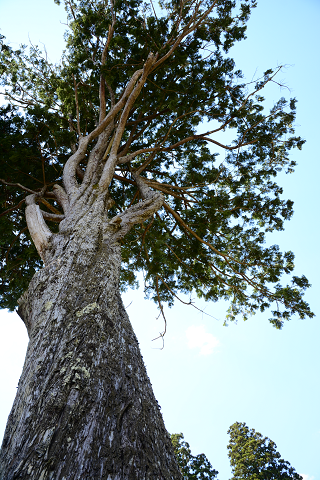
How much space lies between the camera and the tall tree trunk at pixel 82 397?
3.67 feet

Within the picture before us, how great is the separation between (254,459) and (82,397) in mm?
20524

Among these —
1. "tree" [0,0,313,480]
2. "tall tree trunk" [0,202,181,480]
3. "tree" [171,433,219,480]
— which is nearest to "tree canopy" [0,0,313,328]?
"tree" [0,0,313,480]

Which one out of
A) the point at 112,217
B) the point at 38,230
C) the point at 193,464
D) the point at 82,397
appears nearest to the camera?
the point at 82,397

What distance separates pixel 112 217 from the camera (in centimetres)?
475

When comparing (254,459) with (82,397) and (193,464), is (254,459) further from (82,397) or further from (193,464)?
(82,397)

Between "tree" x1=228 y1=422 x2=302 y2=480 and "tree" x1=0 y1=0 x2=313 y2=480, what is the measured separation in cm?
1530

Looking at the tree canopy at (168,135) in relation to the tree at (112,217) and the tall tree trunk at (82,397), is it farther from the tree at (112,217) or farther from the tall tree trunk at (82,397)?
the tall tree trunk at (82,397)

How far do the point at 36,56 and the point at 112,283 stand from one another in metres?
6.42

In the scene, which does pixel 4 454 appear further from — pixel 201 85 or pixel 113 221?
pixel 201 85

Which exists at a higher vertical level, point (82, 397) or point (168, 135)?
point (168, 135)

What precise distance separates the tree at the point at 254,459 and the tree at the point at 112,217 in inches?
602

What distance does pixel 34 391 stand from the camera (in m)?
1.42

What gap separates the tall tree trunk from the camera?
112cm

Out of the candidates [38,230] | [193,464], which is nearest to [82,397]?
[38,230]
